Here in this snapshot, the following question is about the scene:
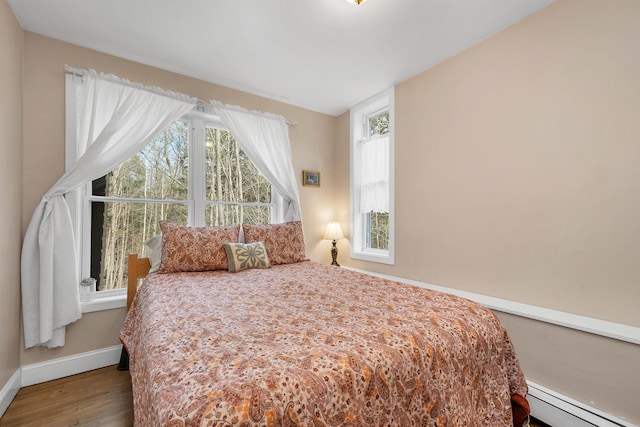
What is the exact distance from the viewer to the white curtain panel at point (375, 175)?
323 cm

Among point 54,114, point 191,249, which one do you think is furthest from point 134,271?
point 54,114

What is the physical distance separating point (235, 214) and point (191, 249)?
82 cm

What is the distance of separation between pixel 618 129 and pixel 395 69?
1.71 meters

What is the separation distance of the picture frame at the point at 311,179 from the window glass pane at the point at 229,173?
504 millimetres

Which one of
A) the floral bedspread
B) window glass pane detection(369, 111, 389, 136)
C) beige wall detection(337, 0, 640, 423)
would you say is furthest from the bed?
window glass pane detection(369, 111, 389, 136)

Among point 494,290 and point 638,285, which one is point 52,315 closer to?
point 494,290

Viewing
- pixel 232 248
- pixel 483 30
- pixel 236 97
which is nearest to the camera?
pixel 483 30

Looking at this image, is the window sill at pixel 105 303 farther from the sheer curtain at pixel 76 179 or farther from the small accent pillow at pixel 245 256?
the small accent pillow at pixel 245 256

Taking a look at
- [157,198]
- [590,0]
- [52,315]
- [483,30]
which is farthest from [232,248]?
[590,0]

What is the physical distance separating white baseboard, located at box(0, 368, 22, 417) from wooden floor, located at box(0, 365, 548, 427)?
33 millimetres

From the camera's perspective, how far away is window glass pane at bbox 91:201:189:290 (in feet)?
7.92

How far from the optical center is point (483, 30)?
84.5 inches

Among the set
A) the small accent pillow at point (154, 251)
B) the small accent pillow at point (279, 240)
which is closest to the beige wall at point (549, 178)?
the small accent pillow at point (279, 240)

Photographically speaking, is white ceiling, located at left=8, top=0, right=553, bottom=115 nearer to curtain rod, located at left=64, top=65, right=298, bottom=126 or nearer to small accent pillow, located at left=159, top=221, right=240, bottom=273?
curtain rod, located at left=64, top=65, right=298, bottom=126
